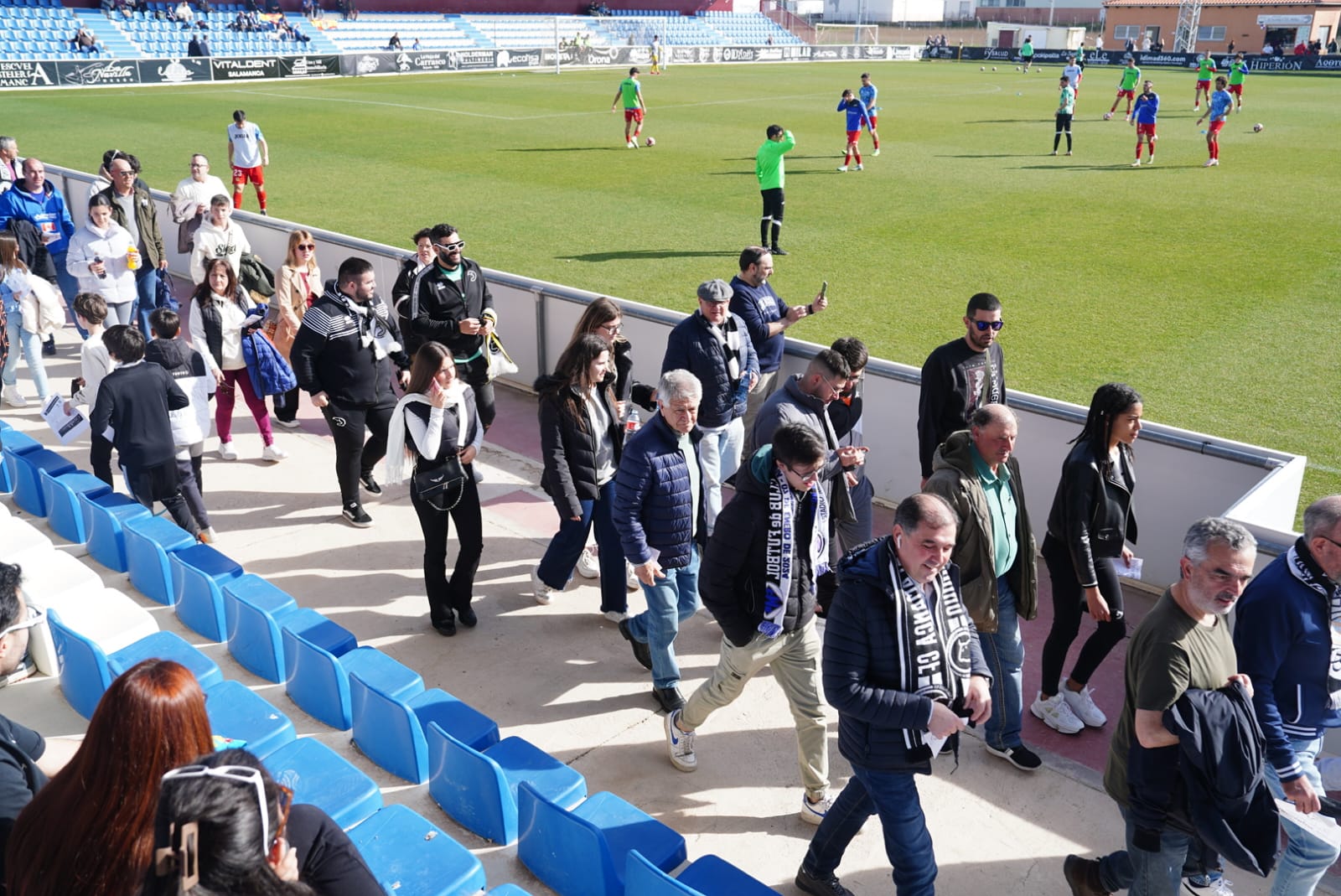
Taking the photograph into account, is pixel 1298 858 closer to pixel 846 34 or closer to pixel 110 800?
pixel 110 800

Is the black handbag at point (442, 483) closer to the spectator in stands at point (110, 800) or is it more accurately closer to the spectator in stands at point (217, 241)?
the spectator in stands at point (110, 800)

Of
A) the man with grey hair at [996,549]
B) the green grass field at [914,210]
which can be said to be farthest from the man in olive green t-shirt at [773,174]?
the man with grey hair at [996,549]

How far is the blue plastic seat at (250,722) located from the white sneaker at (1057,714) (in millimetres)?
3514

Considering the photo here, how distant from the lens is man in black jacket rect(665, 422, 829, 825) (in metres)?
4.18

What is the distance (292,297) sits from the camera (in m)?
8.48

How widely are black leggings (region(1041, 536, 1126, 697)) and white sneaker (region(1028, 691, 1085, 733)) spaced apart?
61 mm

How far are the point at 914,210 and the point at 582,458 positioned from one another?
506 inches

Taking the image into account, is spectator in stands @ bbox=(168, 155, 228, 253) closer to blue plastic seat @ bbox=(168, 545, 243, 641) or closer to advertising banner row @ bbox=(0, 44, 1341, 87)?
blue plastic seat @ bbox=(168, 545, 243, 641)

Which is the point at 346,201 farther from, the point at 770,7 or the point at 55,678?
the point at 770,7

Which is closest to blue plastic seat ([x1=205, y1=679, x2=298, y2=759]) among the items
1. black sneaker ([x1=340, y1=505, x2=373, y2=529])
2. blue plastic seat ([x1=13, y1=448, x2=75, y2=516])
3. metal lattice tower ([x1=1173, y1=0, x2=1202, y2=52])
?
black sneaker ([x1=340, y1=505, x2=373, y2=529])

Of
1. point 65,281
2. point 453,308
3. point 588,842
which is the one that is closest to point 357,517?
point 453,308

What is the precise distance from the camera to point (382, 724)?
4.39 metres

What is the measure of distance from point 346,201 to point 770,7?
67.2 meters

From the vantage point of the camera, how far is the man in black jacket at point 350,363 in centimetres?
680
